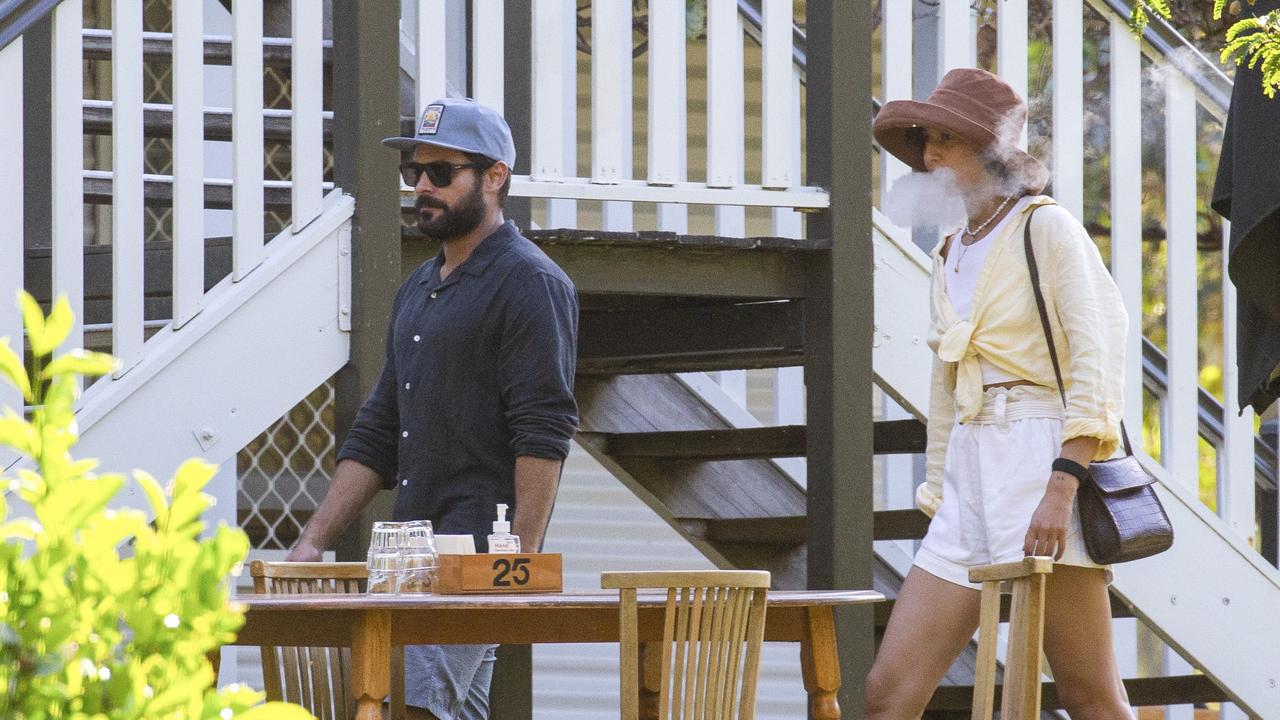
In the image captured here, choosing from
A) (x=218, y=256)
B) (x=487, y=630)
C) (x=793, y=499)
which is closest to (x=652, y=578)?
(x=487, y=630)

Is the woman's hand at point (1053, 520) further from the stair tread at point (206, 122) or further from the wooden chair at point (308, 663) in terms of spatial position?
the stair tread at point (206, 122)

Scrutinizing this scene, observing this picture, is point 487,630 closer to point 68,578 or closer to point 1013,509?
point 1013,509

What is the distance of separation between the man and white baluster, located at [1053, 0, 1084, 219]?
1881mm

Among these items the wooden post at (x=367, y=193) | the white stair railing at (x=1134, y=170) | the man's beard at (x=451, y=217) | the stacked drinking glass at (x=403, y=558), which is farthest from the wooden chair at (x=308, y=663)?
the white stair railing at (x=1134, y=170)

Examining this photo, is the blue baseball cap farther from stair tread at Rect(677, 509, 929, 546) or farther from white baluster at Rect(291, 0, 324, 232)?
stair tread at Rect(677, 509, 929, 546)

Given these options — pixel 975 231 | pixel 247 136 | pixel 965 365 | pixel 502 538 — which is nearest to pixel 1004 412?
pixel 965 365

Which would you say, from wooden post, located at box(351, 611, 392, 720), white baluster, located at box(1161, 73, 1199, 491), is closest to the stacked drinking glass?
wooden post, located at box(351, 611, 392, 720)

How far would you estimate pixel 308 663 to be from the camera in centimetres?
418

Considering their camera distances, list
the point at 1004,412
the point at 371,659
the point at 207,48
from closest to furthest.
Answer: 1. the point at 371,659
2. the point at 1004,412
3. the point at 207,48

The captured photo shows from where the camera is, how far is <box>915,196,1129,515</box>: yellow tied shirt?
3969mm

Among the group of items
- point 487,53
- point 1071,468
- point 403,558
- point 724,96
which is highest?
point 487,53

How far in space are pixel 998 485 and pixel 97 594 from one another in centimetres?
302

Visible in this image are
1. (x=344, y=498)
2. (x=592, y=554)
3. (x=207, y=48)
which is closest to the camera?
(x=344, y=498)

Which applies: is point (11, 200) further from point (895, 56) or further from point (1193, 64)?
point (1193, 64)
